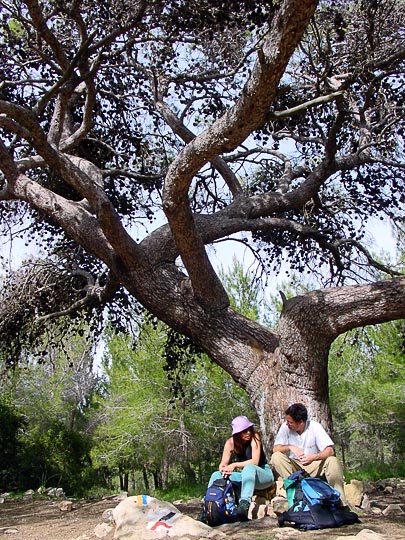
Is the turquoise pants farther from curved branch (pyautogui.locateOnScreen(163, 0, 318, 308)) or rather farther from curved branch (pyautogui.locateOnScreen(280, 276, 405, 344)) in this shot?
curved branch (pyautogui.locateOnScreen(163, 0, 318, 308))

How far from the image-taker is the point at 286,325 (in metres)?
6.54

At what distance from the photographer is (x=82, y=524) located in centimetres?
597

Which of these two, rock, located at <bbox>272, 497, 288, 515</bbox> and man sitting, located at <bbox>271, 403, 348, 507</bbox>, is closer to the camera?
man sitting, located at <bbox>271, 403, 348, 507</bbox>

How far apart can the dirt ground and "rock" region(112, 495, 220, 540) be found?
0.80 ft

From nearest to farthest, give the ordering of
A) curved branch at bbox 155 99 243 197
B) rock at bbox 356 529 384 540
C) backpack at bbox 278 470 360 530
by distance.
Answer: rock at bbox 356 529 384 540 < backpack at bbox 278 470 360 530 < curved branch at bbox 155 99 243 197

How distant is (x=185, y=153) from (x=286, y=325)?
6.79ft

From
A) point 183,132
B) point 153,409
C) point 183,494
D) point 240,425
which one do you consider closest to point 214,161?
point 183,132

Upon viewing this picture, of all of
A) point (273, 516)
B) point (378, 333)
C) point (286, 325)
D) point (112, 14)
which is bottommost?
point (273, 516)

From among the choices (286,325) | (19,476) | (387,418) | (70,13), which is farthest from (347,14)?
(387,418)

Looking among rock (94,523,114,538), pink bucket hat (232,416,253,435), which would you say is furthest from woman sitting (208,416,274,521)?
rock (94,523,114,538)

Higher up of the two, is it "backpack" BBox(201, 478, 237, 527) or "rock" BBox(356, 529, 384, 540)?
"backpack" BBox(201, 478, 237, 527)

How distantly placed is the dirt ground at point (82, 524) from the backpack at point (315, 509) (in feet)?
0.23

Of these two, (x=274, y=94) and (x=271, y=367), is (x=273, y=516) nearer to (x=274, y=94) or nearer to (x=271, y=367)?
(x=271, y=367)

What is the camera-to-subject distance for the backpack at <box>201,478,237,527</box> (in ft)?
15.3
